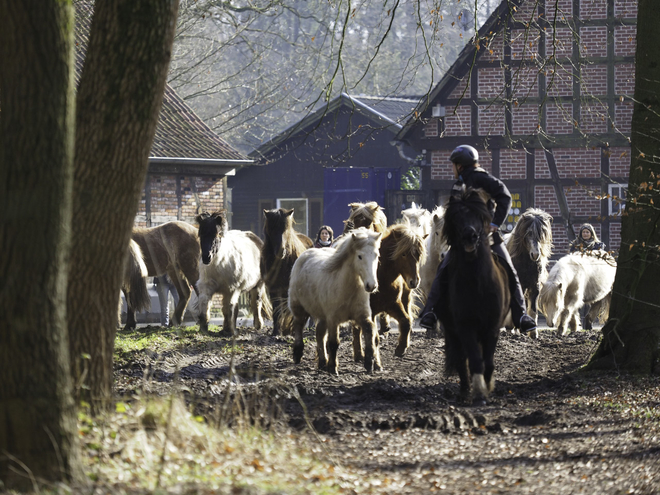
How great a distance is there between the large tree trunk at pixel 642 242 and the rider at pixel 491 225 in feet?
5.06

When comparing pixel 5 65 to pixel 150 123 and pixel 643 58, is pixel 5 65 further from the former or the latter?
pixel 643 58

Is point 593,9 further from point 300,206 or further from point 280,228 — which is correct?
point 280,228

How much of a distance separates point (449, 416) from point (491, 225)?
1.92 m

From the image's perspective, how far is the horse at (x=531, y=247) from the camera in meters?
14.8

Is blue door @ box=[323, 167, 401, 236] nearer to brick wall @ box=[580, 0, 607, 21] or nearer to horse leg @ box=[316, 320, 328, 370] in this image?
brick wall @ box=[580, 0, 607, 21]

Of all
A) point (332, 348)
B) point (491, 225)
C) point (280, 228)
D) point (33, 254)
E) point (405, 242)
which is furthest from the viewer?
point (280, 228)

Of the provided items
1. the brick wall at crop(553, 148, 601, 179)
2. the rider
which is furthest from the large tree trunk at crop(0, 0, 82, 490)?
the brick wall at crop(553, 148, 601, 179)

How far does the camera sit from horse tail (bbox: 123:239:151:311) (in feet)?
50.5

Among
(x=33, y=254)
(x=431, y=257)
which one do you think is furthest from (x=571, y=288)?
(x=33, y=254)

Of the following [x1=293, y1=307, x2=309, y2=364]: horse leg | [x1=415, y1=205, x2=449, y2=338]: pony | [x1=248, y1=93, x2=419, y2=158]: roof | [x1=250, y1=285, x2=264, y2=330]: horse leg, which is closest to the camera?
[x1=293, y1=307, x2=309, y2=364]: horse leg

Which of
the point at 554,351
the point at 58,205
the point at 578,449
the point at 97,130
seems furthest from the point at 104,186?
the point at 554,351

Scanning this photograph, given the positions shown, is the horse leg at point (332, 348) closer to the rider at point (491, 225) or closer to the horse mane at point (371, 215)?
the rider at point (491, 225)

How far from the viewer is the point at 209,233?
46.1ft

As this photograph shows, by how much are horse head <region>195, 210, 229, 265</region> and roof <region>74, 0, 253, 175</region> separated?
29.9 ft
